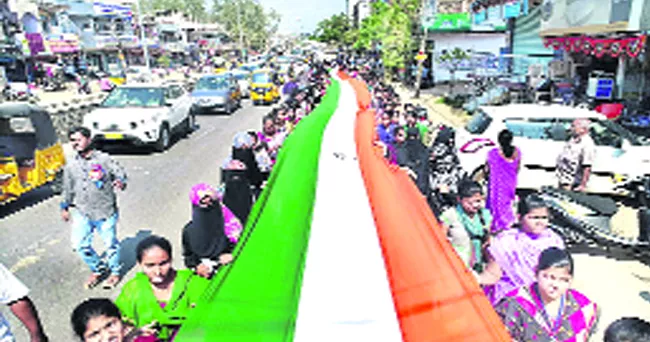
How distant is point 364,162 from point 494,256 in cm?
372

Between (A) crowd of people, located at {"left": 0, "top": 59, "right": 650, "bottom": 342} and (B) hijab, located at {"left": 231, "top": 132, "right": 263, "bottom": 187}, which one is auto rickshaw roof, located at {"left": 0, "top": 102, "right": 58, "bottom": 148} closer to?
(A) crowd of people, located at {"left": 0, "top": 59, "right": 650, "bottom": 342}

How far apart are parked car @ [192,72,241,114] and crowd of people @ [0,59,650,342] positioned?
12.4 m

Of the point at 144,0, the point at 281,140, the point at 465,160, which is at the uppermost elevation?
the point at 144,0

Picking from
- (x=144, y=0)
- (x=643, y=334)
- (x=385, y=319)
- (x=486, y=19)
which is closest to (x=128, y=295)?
(x=385, y=319)

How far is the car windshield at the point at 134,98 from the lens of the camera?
1222cm

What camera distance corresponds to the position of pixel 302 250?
12.6 ft

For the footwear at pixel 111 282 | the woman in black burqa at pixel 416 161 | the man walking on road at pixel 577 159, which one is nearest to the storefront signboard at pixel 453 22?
the woman in black burqa at pixel 416 161

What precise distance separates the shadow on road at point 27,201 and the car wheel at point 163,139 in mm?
3412

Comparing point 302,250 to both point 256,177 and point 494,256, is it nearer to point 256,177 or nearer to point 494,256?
point 494,256

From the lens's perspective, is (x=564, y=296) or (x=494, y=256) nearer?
(x=564, y=296)

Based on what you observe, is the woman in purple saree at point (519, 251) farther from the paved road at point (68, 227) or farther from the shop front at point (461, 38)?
the shop front at point (461, 38)

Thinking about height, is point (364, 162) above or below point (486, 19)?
below

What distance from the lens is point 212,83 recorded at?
64.6ft

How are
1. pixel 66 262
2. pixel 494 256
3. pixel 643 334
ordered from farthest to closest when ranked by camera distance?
pixel 66 262
pixel 494 256
pixel 643 334
